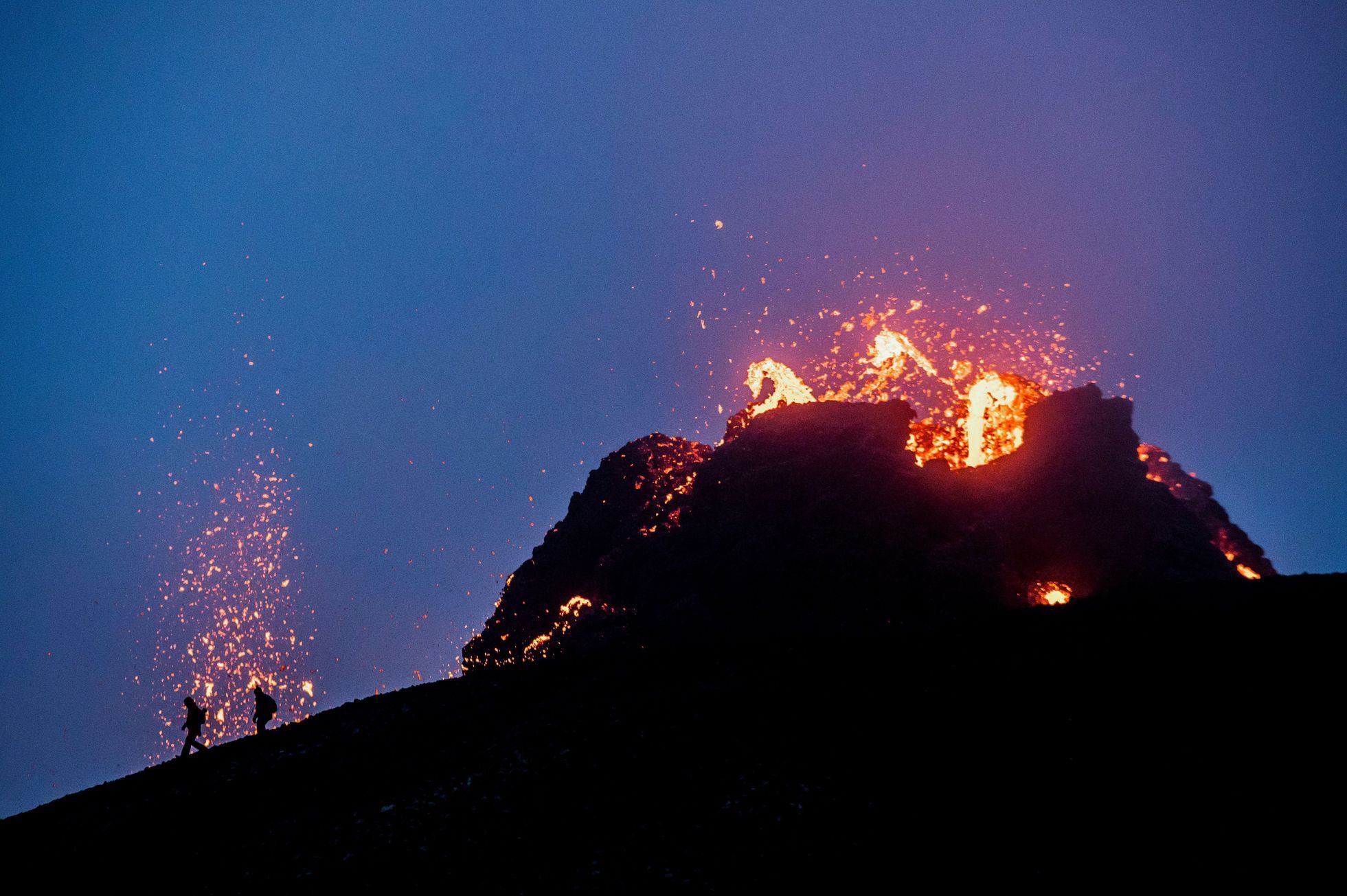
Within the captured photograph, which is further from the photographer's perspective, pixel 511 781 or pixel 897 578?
pixel 897 578

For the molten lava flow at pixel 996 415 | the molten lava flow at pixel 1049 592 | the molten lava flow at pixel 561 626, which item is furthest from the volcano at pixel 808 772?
the molten lava flow at pixel 561 626

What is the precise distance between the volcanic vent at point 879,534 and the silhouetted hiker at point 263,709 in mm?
19300

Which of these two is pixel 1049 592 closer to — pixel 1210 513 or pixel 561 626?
pixel 1210 513

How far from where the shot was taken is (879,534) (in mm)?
42375

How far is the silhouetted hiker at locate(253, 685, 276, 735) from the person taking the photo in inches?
1114

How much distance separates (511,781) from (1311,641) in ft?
68.5

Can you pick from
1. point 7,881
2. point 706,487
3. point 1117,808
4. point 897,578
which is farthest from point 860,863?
point 706,487

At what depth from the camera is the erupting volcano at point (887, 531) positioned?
135 feet

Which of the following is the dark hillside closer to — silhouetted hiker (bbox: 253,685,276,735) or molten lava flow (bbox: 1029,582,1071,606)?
silhouetted hiker (bbox: 253,685,276,735)

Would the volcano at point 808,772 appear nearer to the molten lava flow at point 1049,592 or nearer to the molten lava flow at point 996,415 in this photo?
the molten lava flow at point 1049,592

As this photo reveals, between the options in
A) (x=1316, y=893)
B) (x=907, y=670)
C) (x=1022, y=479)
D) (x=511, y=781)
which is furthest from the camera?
(x=1022, y=479)

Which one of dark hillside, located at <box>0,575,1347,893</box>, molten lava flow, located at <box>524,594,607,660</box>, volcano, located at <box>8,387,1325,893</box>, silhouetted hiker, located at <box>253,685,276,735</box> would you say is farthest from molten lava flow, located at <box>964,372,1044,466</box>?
silhouetted hiker, located at <box>253,685,276,735</box>

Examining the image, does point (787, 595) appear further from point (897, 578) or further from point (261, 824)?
point (261, 824)

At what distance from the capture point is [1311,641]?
18.4 metres
